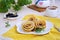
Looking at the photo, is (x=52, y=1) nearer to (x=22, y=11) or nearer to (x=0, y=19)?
(x=22, y=11)

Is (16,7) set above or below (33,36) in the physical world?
above

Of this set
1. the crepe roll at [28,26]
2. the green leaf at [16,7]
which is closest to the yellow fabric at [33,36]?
the crepe roll at [28,26]

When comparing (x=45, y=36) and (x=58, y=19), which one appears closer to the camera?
(x=45, y=36)

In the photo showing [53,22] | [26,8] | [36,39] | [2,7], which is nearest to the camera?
[36,39]

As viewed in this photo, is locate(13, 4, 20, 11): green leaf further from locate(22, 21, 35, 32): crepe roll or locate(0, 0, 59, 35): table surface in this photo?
locate(22, 21, 35, 32): crepe roll

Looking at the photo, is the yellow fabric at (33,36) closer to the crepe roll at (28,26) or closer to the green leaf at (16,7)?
the crepe roll at (28,26)

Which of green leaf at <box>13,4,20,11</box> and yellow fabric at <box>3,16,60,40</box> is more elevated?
green leaf at <box>13,4,20,11</box>

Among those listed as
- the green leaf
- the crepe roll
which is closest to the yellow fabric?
the crepe roll

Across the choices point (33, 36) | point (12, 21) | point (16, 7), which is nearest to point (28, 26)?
point (33, 36)

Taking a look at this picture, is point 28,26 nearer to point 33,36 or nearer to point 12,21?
point 33,36

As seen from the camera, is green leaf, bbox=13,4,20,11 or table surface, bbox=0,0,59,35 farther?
green leaf, bbox=13,4,20,11

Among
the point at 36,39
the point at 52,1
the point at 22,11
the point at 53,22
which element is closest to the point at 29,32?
the point at 36,39
